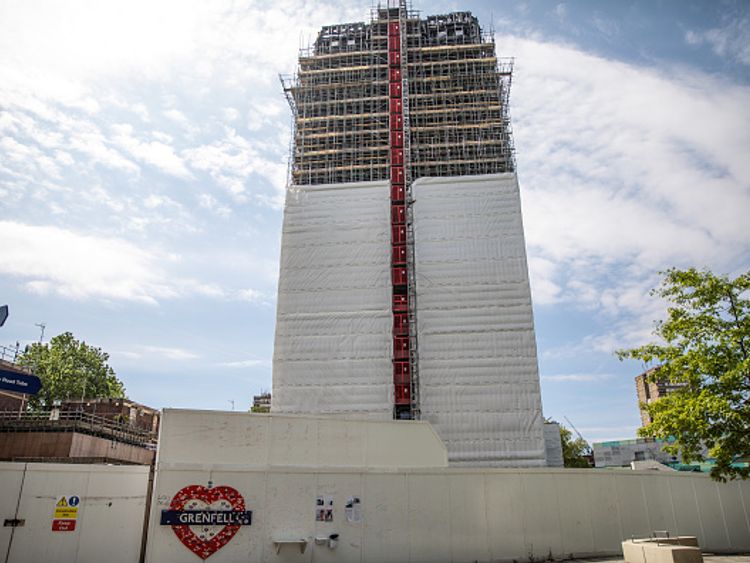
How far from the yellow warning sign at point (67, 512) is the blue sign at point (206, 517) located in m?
2.56

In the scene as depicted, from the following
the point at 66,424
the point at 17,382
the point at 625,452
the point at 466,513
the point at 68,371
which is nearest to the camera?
the point at 17,382

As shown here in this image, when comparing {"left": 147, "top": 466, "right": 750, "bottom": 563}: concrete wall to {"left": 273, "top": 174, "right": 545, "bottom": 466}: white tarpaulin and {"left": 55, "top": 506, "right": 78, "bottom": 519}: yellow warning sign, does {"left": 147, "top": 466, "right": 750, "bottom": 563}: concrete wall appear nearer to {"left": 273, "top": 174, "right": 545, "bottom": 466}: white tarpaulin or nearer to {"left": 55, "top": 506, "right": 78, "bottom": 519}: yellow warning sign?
{"left": 55, "top": 506, "right": 78, "bottom": 519}: yellow warning sign

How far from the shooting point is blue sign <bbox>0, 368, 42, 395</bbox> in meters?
15.7


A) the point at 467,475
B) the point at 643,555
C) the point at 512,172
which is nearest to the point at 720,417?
the point at 643,555

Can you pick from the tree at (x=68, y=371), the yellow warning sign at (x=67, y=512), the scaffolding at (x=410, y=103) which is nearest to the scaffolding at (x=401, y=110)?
the scaffolding at (x=410, y=103)

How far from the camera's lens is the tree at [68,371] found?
56969 mm

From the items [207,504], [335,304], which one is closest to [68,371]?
[335,304]

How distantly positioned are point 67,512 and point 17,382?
13.6ft

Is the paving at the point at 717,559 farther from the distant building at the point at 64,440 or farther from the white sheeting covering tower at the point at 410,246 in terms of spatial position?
the distant building at the point at 64,440

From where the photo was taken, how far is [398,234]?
140 ft

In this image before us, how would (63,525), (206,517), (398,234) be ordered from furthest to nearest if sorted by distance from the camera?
(398,234), (206,517), (63,525)

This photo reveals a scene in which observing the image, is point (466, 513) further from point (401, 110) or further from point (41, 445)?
point (401, 110)

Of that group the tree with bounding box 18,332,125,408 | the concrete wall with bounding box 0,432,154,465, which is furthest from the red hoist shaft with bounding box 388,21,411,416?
the tree with bounding box 18,332,125,408

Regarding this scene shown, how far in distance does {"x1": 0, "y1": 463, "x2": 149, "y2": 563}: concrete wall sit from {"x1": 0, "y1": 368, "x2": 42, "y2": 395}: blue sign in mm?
2297
